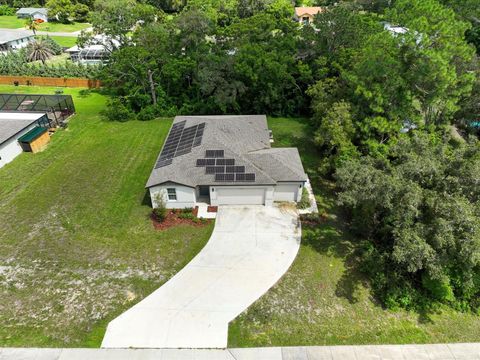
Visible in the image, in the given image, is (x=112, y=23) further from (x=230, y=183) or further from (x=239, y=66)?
(x=230, y=183)

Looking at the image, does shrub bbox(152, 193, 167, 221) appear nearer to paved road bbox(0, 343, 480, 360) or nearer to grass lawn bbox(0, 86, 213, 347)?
grass lawn bbox(0, 86, 213, 347)

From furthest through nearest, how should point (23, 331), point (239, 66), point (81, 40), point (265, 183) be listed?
point (81, 40) < point (239, 66) < point (265, 183) < point (23, 331)

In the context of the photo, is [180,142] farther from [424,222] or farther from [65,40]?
[65,40]

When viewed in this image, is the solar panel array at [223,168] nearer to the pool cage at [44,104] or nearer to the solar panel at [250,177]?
the solar panel at [250,177]

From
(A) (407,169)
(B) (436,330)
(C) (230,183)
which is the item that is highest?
(A) (407,169)

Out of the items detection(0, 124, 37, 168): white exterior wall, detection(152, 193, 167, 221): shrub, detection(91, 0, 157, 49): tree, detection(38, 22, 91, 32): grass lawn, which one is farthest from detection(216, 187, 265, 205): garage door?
detection(38, 22, 91, 32): grass lawn

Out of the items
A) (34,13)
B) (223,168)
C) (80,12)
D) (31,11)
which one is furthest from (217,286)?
(31,11)

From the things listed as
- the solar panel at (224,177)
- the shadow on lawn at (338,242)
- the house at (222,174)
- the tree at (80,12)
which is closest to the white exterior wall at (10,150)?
the house at (222,174)

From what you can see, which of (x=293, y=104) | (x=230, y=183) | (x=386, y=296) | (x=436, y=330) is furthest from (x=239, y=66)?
(x=436, y=330)
